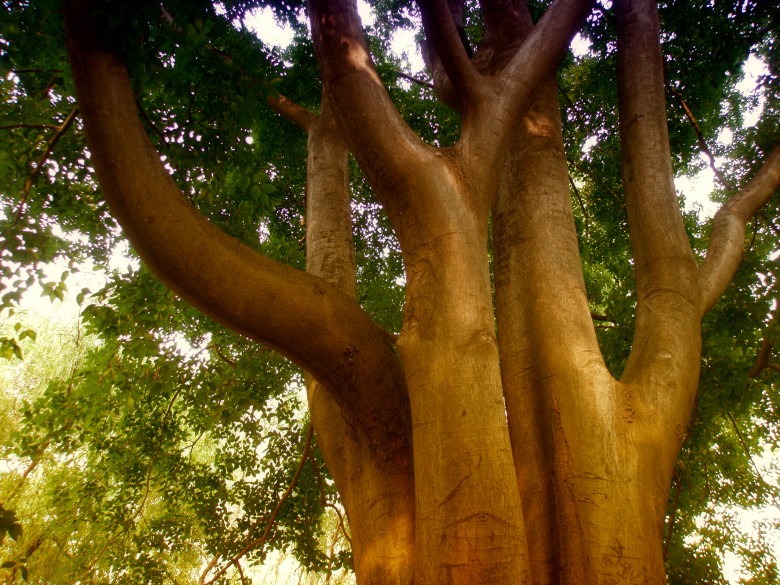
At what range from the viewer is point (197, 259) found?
6.11ft

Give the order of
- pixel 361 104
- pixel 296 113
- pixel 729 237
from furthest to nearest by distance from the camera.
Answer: pixel 296 113 < pixel 729 237 < pixel 361 104

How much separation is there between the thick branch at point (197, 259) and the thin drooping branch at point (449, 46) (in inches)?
50.9

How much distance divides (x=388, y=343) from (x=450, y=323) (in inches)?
16.9

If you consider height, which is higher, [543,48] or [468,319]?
[543,48]

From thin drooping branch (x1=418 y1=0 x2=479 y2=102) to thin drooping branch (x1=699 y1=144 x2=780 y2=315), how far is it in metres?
1.63

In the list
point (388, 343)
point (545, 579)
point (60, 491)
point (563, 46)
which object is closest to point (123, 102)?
point (388, 343)

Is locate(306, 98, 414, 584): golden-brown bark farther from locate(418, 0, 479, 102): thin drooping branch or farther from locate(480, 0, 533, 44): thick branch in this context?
locate(480, 0, 533, 44): thick branch

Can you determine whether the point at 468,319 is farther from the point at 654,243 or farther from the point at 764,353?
the point at 764,353

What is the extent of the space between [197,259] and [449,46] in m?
1.58

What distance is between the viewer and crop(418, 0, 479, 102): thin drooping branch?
242 cm

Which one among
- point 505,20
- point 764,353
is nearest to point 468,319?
point 505,20

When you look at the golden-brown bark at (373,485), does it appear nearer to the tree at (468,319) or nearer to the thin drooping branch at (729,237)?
the tree at (468,319)

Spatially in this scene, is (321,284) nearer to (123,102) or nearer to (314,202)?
(123,102)

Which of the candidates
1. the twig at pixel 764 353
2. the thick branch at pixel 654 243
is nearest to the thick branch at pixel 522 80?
the thick branch at pixel 654 243
